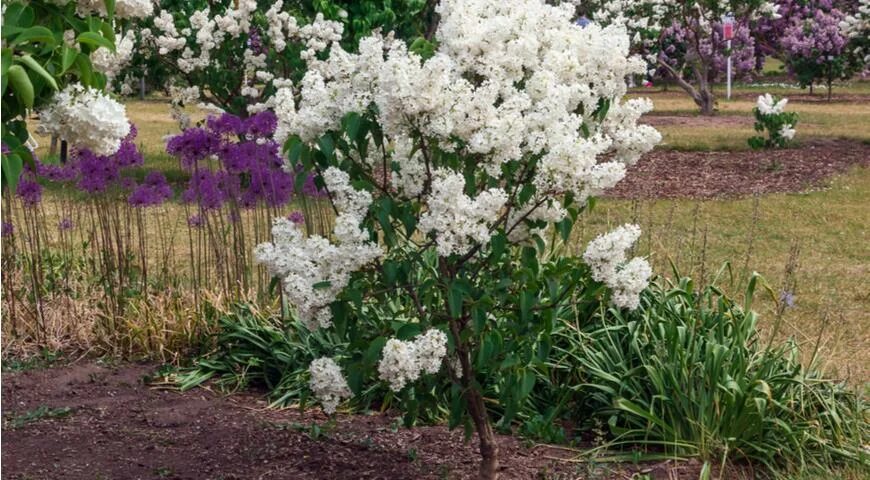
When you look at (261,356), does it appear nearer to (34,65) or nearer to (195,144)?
(195,144)

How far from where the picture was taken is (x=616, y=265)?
353 cm

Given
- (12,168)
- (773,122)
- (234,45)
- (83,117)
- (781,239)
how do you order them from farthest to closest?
(773,122) → (234,45) → (781,239) → (83,117) → (12,168)

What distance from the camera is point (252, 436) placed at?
14.1 feet

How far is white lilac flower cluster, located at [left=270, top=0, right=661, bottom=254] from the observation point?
3.19 m

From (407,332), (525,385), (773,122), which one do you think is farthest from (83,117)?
(773,122)

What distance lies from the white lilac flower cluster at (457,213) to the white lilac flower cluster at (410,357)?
0.80 feet

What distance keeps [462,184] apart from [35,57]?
1.11 metres

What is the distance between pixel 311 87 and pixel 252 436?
142 centimetres

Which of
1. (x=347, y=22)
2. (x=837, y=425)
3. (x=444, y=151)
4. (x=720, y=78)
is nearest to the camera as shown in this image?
(x=444, y=151)

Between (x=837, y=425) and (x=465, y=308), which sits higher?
(x=465, y=308)

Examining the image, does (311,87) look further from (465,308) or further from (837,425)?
(837,425)

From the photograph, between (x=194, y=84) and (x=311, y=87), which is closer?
(x=311, y=87)

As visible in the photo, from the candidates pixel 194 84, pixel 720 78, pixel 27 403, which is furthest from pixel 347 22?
pixel 720 78

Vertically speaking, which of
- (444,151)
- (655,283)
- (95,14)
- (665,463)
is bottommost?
(665,463)
